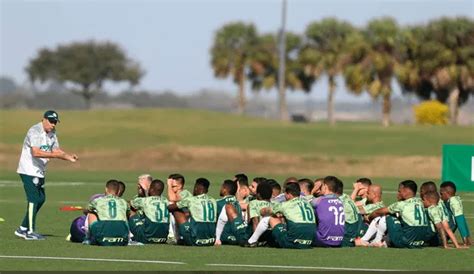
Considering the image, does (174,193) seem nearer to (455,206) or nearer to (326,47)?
(455,206)

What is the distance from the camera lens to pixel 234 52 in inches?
4296

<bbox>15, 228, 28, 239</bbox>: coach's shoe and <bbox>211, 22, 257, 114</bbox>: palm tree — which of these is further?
<bbox>211, 22, 257, 114</bbox>: palm tree

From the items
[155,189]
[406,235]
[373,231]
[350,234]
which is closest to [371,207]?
[373,231]

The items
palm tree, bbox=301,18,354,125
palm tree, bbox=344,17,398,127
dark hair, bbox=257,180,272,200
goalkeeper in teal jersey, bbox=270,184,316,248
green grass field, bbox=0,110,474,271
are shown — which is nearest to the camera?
green grass field, bbox=0,110,474,271

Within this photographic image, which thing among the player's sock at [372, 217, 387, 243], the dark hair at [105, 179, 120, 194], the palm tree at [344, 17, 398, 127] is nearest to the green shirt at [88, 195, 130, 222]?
the dark hair at [105, 179, 120, 194]

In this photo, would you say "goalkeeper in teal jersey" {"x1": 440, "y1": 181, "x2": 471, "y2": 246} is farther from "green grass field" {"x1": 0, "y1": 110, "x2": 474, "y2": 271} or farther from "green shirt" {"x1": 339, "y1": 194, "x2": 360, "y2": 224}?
"green shirt" {"x1": 339, "y1": 194, "x2": 360, "y2": 224}

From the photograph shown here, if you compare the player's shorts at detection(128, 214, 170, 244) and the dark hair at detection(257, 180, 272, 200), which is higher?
the dark hair at detection(257, 180, 272, 200)

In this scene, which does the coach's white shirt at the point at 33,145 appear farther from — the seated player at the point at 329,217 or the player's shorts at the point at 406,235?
the player's shorts at the point at 406,235

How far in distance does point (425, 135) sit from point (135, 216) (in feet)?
168

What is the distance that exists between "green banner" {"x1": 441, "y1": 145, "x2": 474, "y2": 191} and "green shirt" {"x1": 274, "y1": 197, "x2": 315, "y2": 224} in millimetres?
20734

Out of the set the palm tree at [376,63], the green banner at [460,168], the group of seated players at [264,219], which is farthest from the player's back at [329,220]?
the palm tree at [376,63]

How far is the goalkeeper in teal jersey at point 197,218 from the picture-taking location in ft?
68.3

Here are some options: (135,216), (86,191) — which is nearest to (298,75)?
(86,191)

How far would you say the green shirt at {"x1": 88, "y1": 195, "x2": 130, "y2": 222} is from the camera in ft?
66.2
